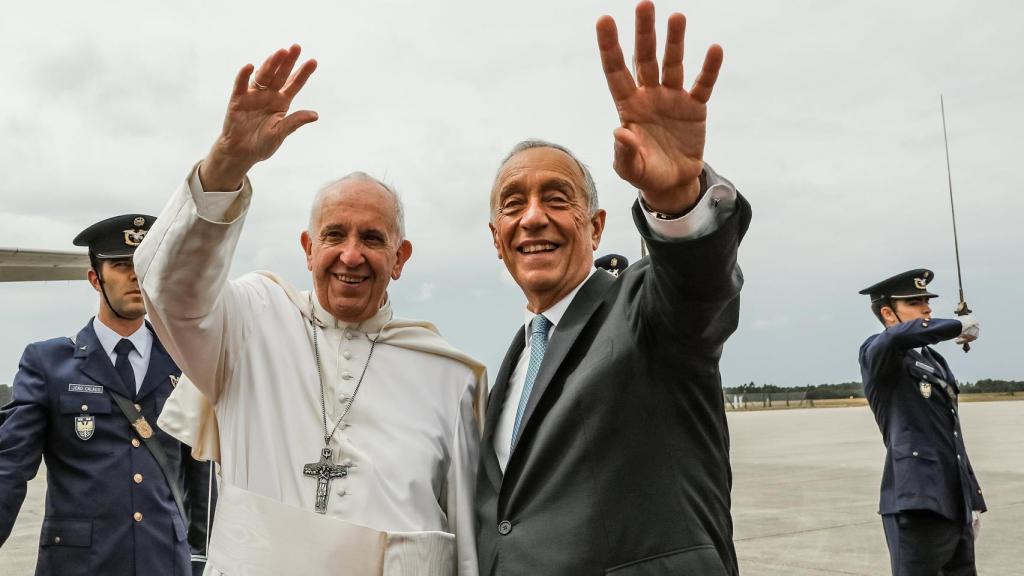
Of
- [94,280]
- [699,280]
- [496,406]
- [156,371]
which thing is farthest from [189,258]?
[94,280]

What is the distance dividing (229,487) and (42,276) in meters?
17.8

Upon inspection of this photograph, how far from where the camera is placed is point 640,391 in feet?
7.58

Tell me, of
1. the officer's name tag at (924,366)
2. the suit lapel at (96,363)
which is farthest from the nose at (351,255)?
the officer's name tag at (924,366)

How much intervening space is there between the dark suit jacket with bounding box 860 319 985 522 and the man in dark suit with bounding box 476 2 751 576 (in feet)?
11.7

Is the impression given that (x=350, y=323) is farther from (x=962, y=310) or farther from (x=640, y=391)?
(x=962, y=310)

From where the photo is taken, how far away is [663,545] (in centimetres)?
222

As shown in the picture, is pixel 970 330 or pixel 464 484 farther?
pixel 970 330

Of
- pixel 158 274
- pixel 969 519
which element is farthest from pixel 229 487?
pixel 969 519

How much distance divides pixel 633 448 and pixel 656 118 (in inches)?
33.2

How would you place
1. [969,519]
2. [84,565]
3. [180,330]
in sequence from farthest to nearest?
1. [969,519]
2. [84,565]
3. [180,330]

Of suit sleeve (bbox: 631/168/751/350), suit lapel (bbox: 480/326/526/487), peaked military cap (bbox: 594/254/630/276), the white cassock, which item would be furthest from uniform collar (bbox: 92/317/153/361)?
peaked military cap (bbox: 594/254/630/276)

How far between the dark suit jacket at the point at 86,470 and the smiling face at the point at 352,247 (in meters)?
1.44

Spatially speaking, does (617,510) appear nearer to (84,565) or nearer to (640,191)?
(640,191)

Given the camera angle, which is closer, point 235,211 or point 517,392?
point 235,211
